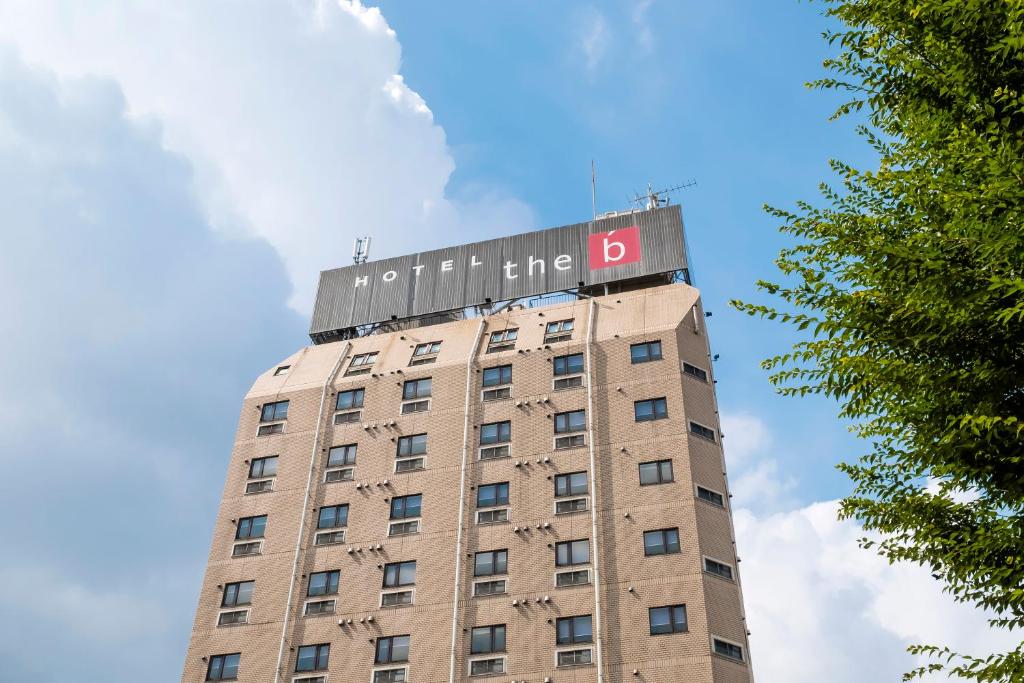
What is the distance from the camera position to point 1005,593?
14.8 meters

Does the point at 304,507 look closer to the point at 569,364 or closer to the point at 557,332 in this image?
the point at 569,364

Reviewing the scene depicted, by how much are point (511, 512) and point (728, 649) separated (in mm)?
13140

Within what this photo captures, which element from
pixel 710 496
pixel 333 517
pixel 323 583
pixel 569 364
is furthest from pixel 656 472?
pixel 323 583

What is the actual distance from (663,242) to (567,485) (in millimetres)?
19431

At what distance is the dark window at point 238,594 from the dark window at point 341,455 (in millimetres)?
8144

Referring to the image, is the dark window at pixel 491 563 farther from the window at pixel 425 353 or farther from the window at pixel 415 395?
the window at pixel 425 353

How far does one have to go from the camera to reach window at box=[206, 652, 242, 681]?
48781 millimetres

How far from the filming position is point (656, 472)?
4891cm

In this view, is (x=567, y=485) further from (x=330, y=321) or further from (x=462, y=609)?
(x=330, y=321)

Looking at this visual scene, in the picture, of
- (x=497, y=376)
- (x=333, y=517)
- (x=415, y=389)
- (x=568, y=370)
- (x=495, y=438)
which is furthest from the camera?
(x=415, y=389)

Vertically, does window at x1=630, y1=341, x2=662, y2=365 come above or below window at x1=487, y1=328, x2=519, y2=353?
below

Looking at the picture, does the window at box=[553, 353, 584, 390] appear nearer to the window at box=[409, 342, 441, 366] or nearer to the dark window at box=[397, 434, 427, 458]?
the window at box=[409, 342, 441, 366]

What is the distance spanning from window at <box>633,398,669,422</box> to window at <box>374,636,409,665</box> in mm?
17169

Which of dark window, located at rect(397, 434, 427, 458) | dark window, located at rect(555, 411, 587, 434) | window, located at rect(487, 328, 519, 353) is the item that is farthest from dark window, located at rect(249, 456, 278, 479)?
dark window, located at rect(555, 411, 587, 434)
